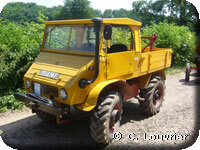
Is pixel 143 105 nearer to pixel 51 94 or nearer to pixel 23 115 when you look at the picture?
pixel 51 94

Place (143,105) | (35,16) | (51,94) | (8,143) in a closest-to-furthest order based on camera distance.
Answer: (51,94)
(8,143)
(143,105)
(35,16)

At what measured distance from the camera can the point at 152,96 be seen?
561 cm

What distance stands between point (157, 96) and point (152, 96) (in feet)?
1.56

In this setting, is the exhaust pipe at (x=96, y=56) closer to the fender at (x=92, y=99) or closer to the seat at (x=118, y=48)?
the fender at (x=92, y=99)

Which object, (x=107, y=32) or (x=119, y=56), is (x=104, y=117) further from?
(x=107, y=32)

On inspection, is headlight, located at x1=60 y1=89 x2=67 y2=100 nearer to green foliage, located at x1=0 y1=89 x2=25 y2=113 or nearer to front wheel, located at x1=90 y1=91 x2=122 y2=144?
front wheel, located at x1=90 y1=91 x2=122 y2=144

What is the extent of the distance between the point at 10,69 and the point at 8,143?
9.18 ft

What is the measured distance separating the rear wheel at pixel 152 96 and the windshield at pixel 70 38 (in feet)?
7.18

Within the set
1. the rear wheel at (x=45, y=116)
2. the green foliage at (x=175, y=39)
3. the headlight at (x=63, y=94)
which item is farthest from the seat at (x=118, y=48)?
the green foliage at (x=175, y=39)

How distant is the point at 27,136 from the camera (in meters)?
4.67

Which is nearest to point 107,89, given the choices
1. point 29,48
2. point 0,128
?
point 0,128

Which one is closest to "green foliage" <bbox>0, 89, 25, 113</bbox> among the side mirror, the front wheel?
the front wheel

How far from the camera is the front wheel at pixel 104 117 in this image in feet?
13.0

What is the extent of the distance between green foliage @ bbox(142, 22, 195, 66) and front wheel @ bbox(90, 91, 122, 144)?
27.8 ft
